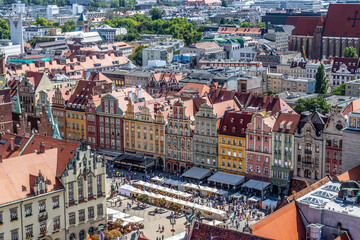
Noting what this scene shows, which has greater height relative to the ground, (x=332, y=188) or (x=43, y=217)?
(x=332, y=188)

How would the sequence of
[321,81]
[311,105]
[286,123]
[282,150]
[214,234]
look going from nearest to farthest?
[214,234]
[286,123]
[282,150]
[311,105]
[321,81]

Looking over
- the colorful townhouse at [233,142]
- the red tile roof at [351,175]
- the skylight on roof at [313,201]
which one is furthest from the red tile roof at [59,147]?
the colorful townhouse at [233,142]

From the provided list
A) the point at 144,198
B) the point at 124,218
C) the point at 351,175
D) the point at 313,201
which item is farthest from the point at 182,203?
the point at 313,201

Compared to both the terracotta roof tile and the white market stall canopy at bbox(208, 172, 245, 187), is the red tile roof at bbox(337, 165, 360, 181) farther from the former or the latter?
the terracotta roof tile

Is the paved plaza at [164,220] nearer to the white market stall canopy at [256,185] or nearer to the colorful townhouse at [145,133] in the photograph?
the white market stall canopy at [256,185]

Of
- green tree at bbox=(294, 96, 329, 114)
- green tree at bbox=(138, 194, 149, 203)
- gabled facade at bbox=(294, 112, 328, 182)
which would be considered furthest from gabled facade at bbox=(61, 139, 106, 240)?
green tree at bbox=(294, 96, 329, 114)

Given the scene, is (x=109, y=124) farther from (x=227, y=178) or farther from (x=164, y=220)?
(x=164, y=220)
